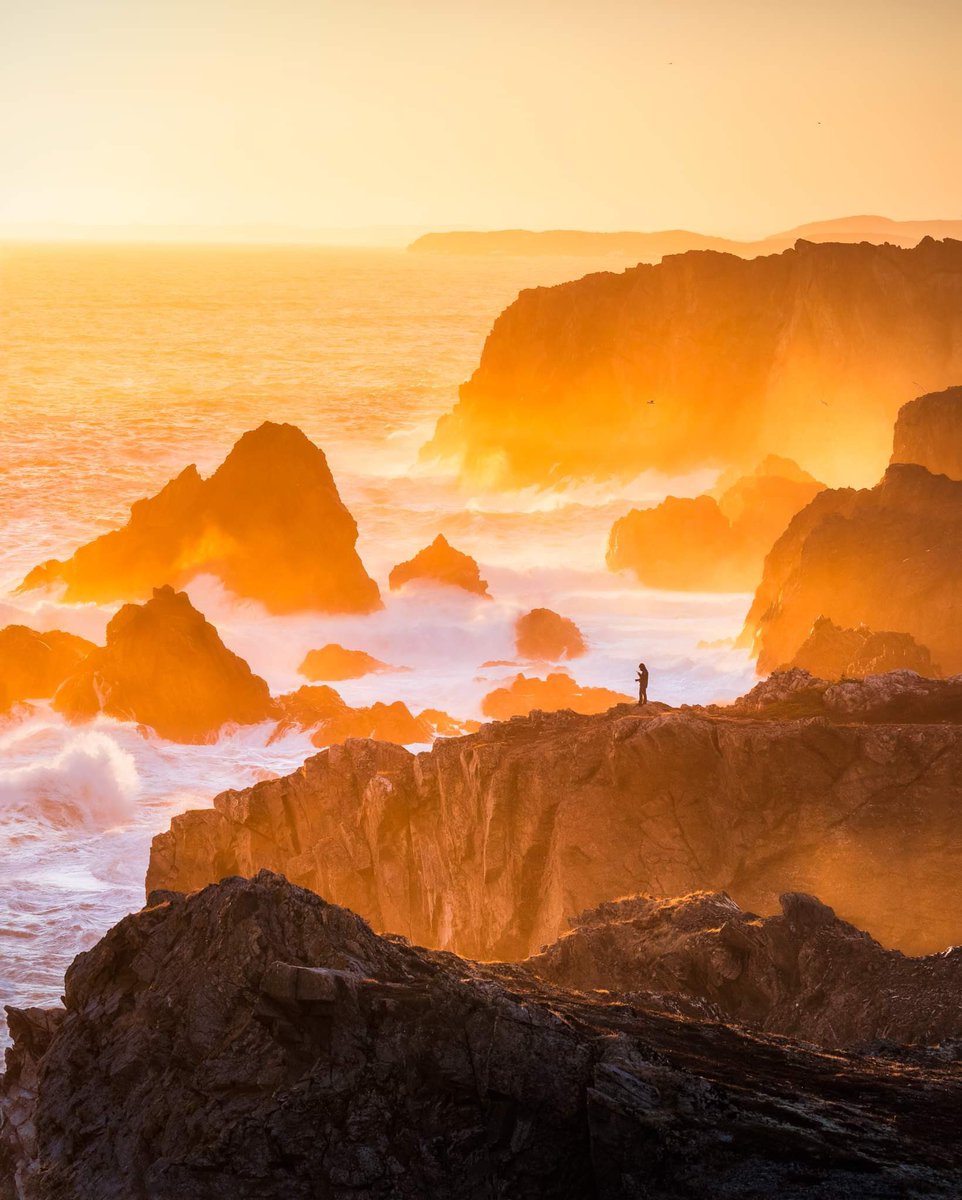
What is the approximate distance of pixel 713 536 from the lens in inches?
2618

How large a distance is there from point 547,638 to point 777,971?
1529 inches

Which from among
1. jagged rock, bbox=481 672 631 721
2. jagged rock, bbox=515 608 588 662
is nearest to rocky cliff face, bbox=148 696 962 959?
jagged rock, bbox=481 672 631 721

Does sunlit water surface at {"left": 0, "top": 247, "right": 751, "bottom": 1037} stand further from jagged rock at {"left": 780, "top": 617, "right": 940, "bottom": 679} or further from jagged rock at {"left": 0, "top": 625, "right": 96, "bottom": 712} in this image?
jagged rock at {"left": 780, "top": 617, "right": 940, "bottom": 679}

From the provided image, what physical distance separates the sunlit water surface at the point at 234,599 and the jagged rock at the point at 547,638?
0.74 m

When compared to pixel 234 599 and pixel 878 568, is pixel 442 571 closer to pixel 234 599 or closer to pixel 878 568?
pixel 234 599

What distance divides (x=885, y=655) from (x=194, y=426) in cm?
8950

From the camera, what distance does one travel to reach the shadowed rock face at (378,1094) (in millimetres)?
11664

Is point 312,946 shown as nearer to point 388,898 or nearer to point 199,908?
point 199,908

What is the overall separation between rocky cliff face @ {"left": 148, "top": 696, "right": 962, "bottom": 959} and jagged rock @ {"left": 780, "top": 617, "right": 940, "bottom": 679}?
8.70 m

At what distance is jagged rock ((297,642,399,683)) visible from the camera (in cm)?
5441

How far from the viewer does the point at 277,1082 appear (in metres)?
12.3

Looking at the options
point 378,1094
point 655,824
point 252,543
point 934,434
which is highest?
point 934,434

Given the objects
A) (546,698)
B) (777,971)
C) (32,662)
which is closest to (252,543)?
(32,662)

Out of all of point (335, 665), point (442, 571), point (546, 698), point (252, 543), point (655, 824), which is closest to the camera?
point (655, 824)
